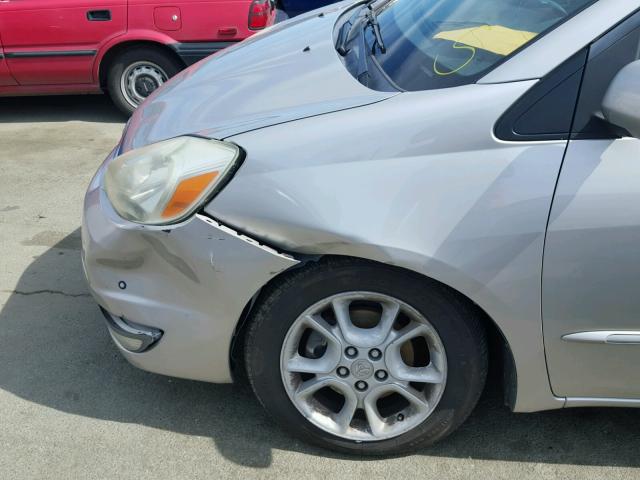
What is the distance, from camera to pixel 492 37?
2.19m

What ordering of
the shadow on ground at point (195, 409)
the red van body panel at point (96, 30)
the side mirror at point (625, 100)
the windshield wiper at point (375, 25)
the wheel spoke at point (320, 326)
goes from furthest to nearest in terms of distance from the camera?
the red van body panel at point (96, 30), the windshield wiper at point (375, 25), the shadow on ground at point (195, 409), the wheel spoke at point (320, 326), the side mirror at point (625, 100)

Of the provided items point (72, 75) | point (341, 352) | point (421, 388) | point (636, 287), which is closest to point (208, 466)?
point (341, 352)

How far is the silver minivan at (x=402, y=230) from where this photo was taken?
190 centimetres

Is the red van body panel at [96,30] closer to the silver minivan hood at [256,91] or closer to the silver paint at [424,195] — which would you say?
the silver minivan hood at [256,91]

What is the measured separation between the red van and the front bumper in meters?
3.35

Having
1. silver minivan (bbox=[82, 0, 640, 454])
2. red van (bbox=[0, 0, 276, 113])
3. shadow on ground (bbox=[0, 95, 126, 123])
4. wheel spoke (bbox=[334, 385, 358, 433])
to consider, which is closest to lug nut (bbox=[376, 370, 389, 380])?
silver minivan (bbox=[82, 0, 640, 454])

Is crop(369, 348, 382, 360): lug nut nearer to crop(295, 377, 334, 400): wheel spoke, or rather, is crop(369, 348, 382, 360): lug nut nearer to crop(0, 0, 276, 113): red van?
crop(295, 377, 334, 400): wheel spoke

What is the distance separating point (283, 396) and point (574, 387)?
35.3 inches

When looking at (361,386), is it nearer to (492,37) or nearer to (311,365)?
(311,365)

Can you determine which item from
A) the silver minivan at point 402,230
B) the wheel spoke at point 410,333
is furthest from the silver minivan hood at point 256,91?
the wheel spoke at point 410,333

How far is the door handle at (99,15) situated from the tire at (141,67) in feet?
0.92

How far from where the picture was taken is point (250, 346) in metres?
2.23

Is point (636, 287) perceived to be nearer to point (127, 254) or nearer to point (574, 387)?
point (574, 387)

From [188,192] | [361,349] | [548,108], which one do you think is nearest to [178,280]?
[188,192]
